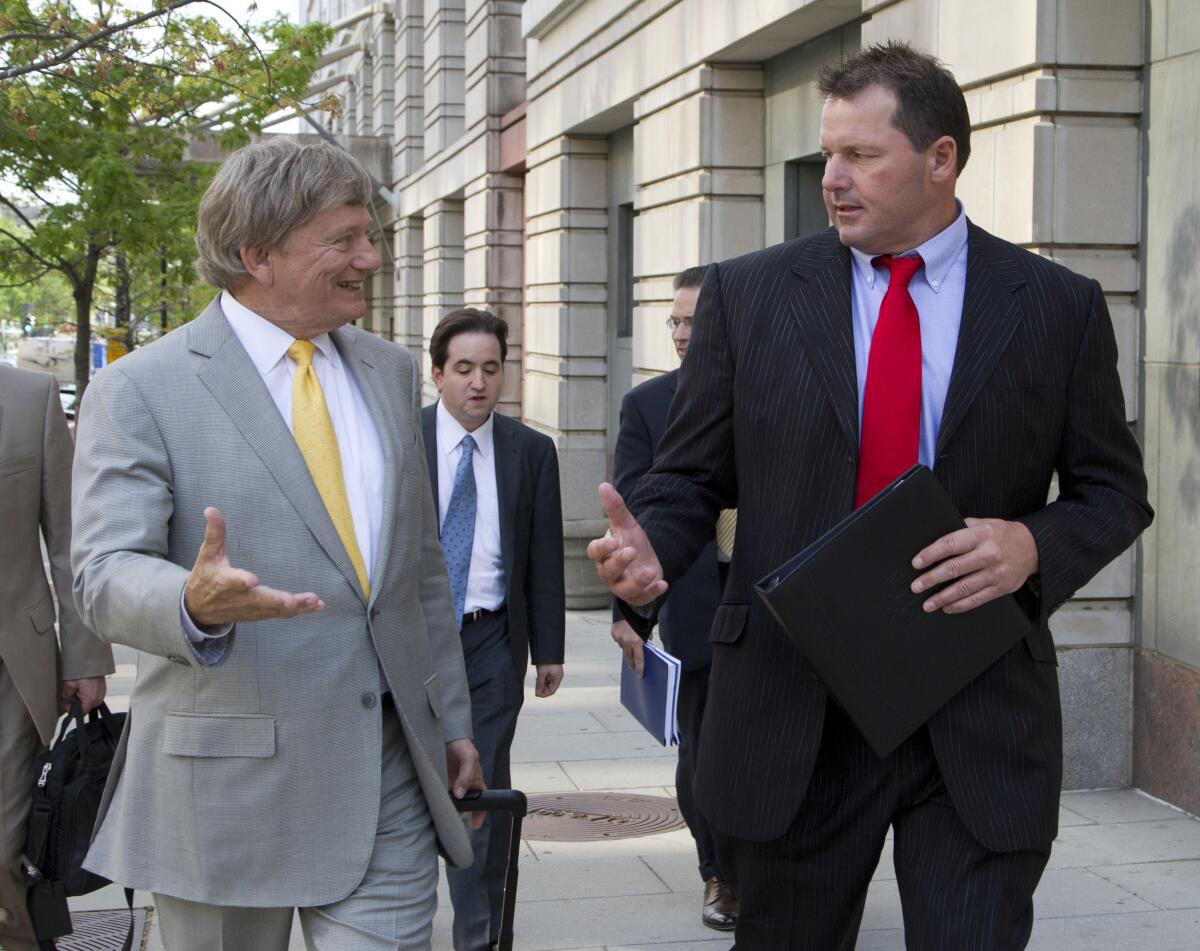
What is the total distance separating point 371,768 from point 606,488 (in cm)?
74

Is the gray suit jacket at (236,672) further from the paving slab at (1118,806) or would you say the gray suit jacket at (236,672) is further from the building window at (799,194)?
the building window at (799,194)

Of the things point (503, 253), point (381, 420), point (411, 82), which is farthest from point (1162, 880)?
point (411, 82)

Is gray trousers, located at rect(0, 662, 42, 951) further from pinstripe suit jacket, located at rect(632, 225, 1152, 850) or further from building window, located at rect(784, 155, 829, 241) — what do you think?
building window, located at rect(784, 155, 829, 241)

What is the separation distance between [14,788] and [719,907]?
95.0 inches

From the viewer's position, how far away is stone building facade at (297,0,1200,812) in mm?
7258

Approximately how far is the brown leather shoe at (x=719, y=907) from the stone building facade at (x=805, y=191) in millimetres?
2329

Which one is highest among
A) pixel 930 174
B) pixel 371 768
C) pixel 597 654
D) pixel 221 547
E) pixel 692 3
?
pixel 692 3

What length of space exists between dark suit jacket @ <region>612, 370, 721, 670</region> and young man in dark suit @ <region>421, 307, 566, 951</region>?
0.90 ft

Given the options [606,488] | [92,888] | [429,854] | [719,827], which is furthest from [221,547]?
[92,888]

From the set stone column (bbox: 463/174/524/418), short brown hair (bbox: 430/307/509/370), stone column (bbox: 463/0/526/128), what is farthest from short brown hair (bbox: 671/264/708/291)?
stone column (bbox: 463/0/526/128)

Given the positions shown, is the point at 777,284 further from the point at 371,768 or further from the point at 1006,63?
the point at 1006,63

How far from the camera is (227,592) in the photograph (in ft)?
8.99

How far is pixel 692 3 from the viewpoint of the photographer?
12602 millimetres

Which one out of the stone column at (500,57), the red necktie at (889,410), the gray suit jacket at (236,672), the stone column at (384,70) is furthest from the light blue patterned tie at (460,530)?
the stone column at (384,70)
